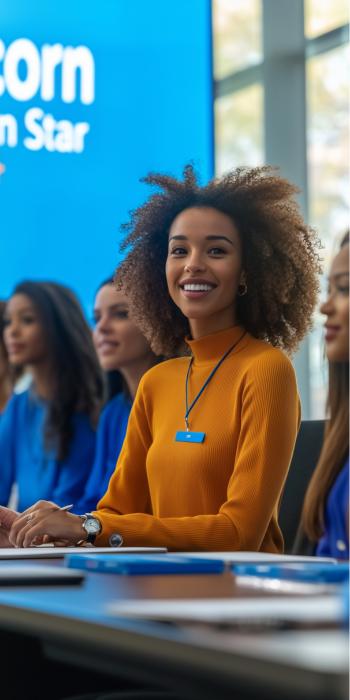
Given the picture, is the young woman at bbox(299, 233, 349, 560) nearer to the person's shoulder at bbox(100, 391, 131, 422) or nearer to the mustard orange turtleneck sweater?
the mustard orange turtleneck sweater

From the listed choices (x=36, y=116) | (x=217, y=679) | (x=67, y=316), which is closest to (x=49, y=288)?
(x=67, y=316)

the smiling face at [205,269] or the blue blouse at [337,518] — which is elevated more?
the smiling face at [205,269]

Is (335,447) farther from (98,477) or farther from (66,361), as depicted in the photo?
(66,361)

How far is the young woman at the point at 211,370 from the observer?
194cm

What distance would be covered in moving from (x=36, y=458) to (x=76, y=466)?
0.19 meters

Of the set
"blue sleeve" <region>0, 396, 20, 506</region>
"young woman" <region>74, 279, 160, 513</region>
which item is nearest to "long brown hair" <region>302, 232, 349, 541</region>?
"young woman" <region>74, 279, 160, 513</region>

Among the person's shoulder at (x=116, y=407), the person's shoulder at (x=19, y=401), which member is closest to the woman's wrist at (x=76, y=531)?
the person's shoulder at (x=116, y=407)

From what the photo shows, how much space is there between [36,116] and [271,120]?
1.70 m

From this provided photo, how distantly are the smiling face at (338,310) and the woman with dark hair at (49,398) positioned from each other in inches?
73.2

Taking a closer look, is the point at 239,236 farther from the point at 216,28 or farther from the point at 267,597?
the point at 216,28

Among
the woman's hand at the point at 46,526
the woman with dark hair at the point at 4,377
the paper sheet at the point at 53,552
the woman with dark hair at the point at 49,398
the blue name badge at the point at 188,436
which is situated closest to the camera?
the paper sheet at the point at 53,552

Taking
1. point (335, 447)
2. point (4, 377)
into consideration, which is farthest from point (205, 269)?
point (4, 377)

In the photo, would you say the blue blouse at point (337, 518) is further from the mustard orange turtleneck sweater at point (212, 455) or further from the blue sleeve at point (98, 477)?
the blue sleeve at point (98, 477)

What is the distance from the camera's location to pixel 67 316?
13.2 feet
